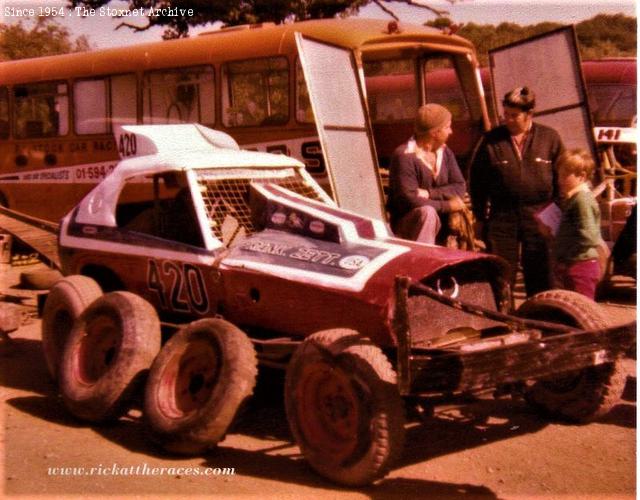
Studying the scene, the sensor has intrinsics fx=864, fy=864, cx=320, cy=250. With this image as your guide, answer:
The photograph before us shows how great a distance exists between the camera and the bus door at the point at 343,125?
7676 millimetres

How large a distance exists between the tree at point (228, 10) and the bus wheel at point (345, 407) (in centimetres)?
434

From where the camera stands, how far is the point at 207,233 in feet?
17.7

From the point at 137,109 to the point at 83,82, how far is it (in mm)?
1244

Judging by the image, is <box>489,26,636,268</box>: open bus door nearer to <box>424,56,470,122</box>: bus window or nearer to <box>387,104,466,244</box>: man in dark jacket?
<box>424,56,470,122</box>: bus window

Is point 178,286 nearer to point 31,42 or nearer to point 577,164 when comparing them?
point 577,164

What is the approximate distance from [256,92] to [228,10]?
3.36 meters

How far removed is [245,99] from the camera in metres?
11.0

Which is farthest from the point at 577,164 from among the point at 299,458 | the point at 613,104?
the point at 613,104

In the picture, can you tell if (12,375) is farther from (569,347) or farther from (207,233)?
(569,347)

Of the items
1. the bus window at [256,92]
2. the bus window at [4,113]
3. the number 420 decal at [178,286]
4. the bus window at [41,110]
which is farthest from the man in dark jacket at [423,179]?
the bus window at [4,113]

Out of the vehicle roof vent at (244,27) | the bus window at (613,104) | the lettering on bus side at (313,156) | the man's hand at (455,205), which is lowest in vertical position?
the man's hand at (455,205)

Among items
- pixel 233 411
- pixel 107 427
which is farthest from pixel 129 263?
pixel 233 411

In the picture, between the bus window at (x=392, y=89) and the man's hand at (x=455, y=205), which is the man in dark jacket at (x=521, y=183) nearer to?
the man's hand at (x=455, y=205)

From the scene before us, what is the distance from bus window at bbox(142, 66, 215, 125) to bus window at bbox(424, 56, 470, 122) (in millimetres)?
2874
